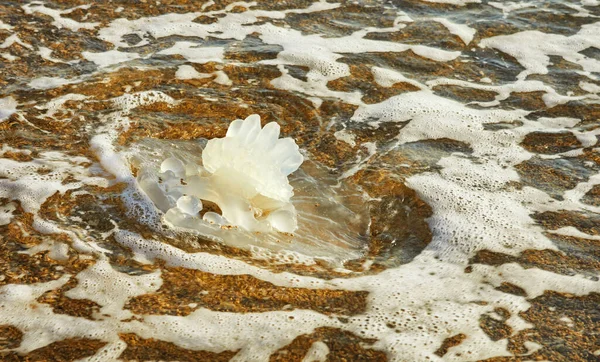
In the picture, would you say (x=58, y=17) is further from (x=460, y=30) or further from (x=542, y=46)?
(x=542, y=46)

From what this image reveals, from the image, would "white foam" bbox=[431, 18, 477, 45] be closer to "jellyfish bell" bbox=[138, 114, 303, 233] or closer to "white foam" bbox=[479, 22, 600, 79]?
"white foam" bbox=[479, 22, 600, 79]

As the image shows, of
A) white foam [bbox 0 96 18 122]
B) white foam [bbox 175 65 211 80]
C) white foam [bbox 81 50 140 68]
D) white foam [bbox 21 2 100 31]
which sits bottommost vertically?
white foam [bbox 175 65 211 80]

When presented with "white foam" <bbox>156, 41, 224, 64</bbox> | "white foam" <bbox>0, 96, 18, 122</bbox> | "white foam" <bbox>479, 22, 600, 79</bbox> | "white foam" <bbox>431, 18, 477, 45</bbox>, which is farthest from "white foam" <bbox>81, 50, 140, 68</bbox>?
"white foam" <bbox>479, 22, 600, 79</bbox>

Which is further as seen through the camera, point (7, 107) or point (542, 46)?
point (542, 46)

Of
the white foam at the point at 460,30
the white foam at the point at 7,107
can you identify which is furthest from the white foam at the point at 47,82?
the white foam at the point at 460,30

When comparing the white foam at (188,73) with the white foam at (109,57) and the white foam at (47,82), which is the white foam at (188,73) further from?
the white foam at (47,82)

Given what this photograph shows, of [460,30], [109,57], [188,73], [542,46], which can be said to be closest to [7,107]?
[109,57]

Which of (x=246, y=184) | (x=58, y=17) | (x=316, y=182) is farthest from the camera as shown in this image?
(x=58, y=17)

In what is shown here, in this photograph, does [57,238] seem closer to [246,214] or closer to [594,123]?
[246,214]
